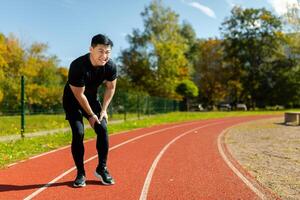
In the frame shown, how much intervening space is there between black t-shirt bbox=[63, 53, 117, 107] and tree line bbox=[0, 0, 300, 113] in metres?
36.6

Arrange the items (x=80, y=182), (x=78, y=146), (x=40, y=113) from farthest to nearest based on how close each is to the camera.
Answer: (x=40, y=113)
(x=78, y=146)
(x=80, y=182)

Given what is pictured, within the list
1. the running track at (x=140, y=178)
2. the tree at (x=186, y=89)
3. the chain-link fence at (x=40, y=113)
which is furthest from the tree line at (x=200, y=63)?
the running track at (x=140, y=178)

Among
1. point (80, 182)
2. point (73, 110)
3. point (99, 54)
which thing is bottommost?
point (80, 182)

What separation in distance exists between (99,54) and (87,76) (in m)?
0.35

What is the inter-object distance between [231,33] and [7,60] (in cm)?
3983

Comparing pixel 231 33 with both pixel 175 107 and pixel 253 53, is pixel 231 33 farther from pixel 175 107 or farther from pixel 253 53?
pixel 175 107

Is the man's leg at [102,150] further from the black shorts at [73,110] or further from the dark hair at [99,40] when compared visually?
the dark hair at [99,40]

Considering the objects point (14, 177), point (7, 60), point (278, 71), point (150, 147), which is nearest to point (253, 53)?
point (278, 71)

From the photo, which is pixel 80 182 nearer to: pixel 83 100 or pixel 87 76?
pixel 83 100

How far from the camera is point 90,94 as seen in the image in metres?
6.60

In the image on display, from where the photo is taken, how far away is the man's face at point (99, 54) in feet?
20.4

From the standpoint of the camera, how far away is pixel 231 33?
74.8 meters

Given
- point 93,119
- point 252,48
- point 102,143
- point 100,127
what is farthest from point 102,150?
point 252,48

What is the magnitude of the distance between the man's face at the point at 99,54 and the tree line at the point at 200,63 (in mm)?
36909
